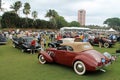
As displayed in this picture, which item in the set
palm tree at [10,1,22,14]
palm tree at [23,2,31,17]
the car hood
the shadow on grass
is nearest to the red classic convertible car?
the car hood

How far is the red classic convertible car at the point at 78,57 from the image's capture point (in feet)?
31.0

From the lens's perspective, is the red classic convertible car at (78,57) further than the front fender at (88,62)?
Yes

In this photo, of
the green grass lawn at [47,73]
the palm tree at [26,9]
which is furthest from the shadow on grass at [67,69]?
the palm tree at [26,9]

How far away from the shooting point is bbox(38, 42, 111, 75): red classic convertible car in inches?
372

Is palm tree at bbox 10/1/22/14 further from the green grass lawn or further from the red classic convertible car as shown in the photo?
the red classic convertible car

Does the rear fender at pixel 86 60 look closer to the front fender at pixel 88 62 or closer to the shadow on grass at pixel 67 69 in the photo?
the front fender at pixel 88 62

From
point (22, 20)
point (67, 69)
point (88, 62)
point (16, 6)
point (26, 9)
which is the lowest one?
point (67, 69)

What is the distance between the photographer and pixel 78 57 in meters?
9.86

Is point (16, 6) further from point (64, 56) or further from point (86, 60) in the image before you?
point (86, 60)

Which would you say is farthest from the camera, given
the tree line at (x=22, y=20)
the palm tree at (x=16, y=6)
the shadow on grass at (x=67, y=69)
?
the palm tree at (x=16, y=6)

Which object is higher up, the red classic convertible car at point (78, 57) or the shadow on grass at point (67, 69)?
the red classic convertible car at point (78, 57)

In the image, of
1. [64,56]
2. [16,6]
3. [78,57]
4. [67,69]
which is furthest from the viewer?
[16,6]

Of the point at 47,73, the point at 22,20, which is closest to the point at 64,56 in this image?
the point at 47,73

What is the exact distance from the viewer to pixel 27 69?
10.8 m
